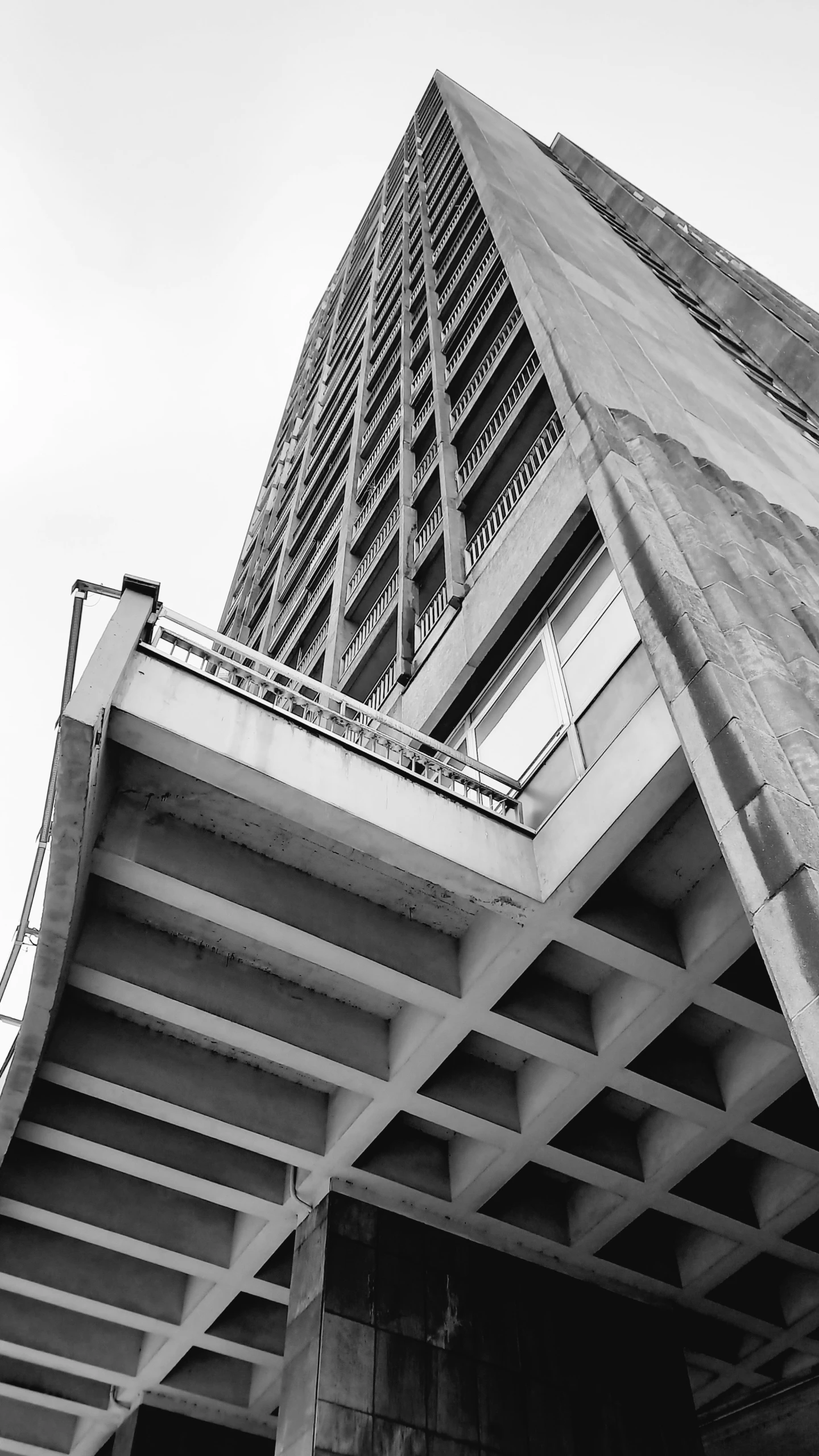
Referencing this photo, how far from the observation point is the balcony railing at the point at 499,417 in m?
19.1

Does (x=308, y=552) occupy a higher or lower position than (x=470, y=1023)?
higher

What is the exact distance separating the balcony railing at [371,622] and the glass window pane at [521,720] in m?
7.17

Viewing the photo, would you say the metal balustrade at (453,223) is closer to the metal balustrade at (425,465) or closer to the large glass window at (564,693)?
the metal balustrade at (425,465)

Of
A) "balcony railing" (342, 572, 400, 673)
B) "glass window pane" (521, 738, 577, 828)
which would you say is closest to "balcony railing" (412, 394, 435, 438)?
"balcony railing" (342, 572, 400, 673)

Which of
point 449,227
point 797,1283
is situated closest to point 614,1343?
point 797,1283

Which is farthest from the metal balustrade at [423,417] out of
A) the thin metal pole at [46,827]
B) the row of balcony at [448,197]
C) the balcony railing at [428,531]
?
the thin metal pole at [46,827]

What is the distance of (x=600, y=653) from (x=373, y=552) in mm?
13216

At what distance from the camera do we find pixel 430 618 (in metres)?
16.9

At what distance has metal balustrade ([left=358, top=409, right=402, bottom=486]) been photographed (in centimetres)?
2639

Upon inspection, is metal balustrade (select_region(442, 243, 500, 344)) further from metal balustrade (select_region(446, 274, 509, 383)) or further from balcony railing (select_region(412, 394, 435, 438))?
balcony railing (select_region(412, 394, 435, 438))

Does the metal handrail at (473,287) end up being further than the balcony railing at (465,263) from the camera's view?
No

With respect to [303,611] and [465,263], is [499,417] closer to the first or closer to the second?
[303,611]

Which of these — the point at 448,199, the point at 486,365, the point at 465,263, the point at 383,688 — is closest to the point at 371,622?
the point at 383,688

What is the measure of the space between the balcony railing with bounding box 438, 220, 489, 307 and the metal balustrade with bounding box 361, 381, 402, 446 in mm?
2625
